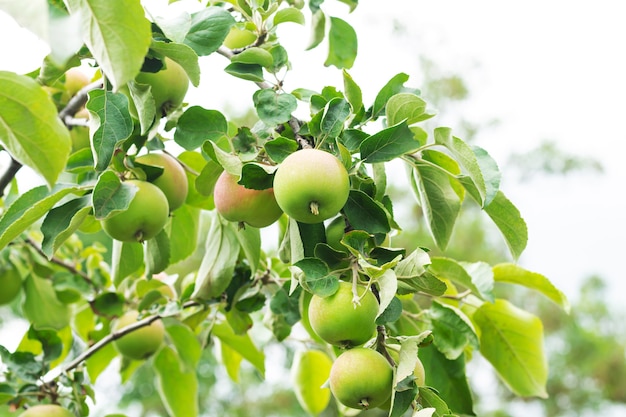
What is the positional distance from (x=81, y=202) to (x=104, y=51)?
219 mm

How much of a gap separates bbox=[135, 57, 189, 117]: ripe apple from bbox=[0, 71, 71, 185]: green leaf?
0.14 meters

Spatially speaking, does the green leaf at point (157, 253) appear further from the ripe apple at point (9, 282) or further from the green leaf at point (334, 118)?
the ripe apple at point (9, 282)

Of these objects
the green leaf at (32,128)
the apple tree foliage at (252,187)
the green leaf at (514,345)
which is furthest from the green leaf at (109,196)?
the green leaf at (514,345)

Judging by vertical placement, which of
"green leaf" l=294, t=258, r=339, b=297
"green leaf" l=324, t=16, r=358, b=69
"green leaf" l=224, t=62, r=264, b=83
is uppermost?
"green leaf" l=224, t=62, r=264, b=83

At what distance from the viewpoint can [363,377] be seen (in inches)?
18.9

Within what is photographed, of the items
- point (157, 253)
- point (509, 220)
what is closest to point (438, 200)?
point (509, 220)

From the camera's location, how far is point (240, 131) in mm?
579

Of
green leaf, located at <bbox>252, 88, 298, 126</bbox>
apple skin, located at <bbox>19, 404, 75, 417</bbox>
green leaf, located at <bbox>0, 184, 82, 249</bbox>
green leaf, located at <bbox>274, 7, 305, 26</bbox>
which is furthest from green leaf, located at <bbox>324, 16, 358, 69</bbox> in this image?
apple skin, located at <bbox>19, 404, 75, 417</bbox>

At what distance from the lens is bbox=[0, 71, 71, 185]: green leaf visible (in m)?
0.43

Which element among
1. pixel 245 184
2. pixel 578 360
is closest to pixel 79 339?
pixel 245 184

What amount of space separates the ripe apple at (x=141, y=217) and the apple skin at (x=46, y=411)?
0.64 feet

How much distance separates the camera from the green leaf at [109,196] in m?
0.54

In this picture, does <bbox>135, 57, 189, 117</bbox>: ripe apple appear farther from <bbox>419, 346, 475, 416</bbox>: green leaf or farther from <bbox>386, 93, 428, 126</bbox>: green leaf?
<bbox>419, 346, 475, 416</bbox>: green leaf

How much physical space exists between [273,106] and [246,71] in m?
0.05
